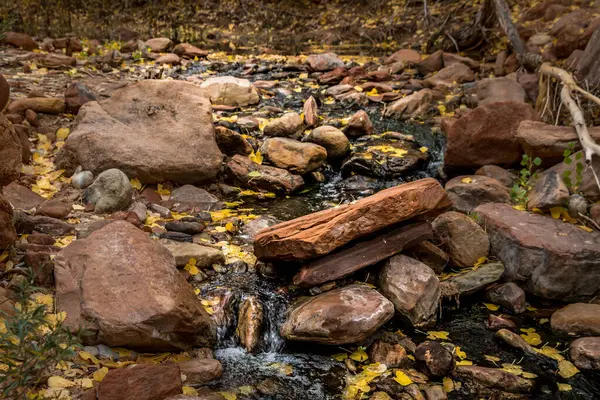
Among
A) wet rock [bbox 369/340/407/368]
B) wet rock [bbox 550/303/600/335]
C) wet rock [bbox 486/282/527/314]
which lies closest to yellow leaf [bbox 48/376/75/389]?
wet rock [bbox 369/340/407/368]

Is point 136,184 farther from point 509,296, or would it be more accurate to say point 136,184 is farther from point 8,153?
point 509,296

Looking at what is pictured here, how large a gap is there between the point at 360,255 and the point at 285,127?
9.61 ft

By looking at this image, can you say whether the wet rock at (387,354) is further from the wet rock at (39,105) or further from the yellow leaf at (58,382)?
the wet rock at (39,105)

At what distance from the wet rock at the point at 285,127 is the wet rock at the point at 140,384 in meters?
4.11

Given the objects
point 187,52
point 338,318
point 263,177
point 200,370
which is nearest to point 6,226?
point 200,370

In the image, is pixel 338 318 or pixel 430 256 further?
pixel 430 256

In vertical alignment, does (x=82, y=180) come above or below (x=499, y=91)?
below

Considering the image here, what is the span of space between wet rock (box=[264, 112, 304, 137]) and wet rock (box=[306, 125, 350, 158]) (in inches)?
12.0

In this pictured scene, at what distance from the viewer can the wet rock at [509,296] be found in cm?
396

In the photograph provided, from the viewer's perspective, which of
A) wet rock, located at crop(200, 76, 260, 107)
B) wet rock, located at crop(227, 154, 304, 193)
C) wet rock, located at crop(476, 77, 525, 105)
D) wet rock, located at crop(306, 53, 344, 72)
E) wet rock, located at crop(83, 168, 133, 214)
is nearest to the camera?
wet rock, located at crop(83, 168, 133, 214)

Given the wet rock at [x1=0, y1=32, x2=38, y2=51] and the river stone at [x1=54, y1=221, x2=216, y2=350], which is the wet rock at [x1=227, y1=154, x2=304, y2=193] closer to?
the river stone at [x1=54, y1=221, x2=216, y2=350]

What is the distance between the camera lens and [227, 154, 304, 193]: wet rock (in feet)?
17.9

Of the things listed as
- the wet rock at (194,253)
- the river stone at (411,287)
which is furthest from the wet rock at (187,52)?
the river stone at (411,287)

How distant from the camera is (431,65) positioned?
10.2m
